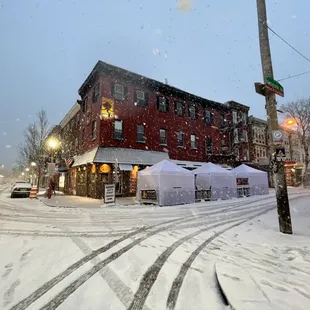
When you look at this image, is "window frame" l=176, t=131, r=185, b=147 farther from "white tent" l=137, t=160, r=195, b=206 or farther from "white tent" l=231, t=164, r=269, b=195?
"white tent" l=137, t=160, r=195, b=206

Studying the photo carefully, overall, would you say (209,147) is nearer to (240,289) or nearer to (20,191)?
(20,191)

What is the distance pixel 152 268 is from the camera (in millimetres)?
4180

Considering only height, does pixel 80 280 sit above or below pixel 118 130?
below

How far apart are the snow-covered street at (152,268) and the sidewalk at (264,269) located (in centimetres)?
1

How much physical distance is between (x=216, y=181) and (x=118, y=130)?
10.1 m

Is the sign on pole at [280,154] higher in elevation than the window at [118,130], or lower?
lower

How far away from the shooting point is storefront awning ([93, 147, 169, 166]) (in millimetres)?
18156

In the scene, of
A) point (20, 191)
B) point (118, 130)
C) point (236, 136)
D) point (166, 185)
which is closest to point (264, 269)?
point (166, 185)

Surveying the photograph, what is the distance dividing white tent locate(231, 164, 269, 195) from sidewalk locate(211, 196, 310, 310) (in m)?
14.6

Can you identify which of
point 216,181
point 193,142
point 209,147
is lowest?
point 216,181

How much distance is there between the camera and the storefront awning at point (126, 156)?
1816 cm

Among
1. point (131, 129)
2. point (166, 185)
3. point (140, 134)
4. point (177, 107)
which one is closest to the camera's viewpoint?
point (166, 185)

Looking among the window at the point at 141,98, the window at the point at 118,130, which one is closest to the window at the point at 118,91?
the window at the point at 141,98

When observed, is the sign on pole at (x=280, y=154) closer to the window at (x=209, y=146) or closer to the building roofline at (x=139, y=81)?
the building roofline at (x=139, y=81)
